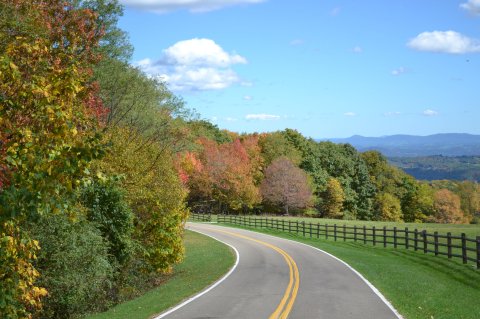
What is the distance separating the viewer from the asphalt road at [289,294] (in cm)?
1522

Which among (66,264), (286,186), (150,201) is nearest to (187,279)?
(66,264)

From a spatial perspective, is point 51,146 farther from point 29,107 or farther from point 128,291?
point 128,291

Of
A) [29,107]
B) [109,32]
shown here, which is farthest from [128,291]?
[29,107]

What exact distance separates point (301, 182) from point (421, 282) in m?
68.4

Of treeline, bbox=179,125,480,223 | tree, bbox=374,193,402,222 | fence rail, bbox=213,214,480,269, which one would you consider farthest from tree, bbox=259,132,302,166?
fence rail, bbox=213,214,480,269

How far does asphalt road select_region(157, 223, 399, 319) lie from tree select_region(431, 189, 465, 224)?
301ft

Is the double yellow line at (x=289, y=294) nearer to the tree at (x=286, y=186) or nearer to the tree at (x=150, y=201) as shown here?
the tree at (x=150, y=201)

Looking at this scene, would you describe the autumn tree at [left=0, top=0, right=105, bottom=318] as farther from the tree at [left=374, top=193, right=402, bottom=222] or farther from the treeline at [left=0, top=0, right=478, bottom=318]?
the tree at [left=374, top=193, right=402, bottom=222]

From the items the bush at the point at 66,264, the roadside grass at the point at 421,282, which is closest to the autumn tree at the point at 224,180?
the roadside grass at the point at 421,282

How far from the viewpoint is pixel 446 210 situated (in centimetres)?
11469

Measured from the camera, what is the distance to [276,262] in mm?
28234

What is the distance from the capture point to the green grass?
1766 cm

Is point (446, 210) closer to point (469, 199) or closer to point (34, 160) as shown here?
point (469, 199)

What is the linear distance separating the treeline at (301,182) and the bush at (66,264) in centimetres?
5128
